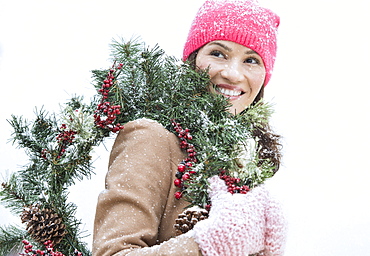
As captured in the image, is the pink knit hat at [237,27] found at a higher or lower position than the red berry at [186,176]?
higher

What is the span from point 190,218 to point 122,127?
30 cm

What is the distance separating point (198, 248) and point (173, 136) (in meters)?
0.33

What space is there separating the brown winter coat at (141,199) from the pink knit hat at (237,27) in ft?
1.23

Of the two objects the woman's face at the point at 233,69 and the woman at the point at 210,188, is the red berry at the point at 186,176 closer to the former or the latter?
the woman at the point at 210,188

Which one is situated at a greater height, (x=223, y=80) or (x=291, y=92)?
(x=291, y=92)

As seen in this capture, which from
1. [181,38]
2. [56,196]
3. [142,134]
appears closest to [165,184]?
[142,134]

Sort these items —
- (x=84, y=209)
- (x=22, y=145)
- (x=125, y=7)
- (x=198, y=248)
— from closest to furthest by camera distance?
(x=198, y=248)
(x=22, y=145)
(x=84, y=209)
(x=125, y=7)

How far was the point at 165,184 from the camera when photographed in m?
1.01

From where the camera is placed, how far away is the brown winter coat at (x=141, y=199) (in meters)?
0.88

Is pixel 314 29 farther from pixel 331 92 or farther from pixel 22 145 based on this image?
pixel 22 145

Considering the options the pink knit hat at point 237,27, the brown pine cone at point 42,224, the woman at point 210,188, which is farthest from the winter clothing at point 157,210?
the pink knit hat at point 237,27

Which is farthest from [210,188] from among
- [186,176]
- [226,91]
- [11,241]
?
[11,241]

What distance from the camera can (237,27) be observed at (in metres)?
1.26

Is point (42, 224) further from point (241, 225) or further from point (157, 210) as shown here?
point (241, 225)
